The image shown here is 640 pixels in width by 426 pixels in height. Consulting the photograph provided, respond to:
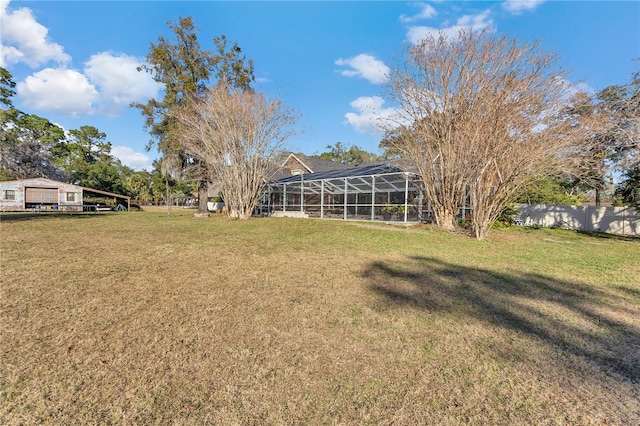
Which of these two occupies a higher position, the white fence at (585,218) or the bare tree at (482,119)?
the bare tree at (482,119)

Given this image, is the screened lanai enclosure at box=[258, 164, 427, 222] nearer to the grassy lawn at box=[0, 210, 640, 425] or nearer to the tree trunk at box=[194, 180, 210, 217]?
the tree trunk at box=[194, 180, 210, 217]

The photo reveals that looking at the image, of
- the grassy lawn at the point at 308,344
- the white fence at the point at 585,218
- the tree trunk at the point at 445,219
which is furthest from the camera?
the white fence at the point at 585,218

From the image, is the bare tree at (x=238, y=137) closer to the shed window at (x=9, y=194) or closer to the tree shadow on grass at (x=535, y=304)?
the tree shadow on grass at (x=535, y=304)

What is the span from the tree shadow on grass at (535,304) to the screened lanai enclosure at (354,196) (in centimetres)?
753

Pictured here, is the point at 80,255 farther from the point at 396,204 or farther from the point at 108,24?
the point at 396,204

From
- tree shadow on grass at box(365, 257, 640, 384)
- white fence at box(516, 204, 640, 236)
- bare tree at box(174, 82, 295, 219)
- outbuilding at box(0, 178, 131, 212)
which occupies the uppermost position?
bare tree at box(174, 82, 295, 219)

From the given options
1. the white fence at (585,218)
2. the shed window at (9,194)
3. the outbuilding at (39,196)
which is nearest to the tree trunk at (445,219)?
the white fence at (585,218)

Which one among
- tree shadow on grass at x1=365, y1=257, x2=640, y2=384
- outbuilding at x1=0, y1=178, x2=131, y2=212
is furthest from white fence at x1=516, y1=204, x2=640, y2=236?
outbuilding at x1=0, y1=178, x2=131, y2=212

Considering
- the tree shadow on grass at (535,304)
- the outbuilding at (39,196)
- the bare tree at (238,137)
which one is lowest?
the tree shadow on grass at (535,304)

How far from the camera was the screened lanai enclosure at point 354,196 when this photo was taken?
14086mm

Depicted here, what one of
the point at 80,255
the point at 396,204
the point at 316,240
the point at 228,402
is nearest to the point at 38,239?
the point at 80,255

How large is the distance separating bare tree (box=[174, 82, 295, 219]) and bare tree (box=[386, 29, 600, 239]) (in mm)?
6466

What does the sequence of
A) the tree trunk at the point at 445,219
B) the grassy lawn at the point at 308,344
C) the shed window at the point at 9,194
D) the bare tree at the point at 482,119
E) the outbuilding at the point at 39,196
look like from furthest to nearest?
the outbuilding at the point at 39,196, the shed window at the point at 9,194, the tree trunk at the point at 445,219, the bare tree at the point at 482,119, the grassy lawn at the point at 308,344

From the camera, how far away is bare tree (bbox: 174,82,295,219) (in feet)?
46.7
